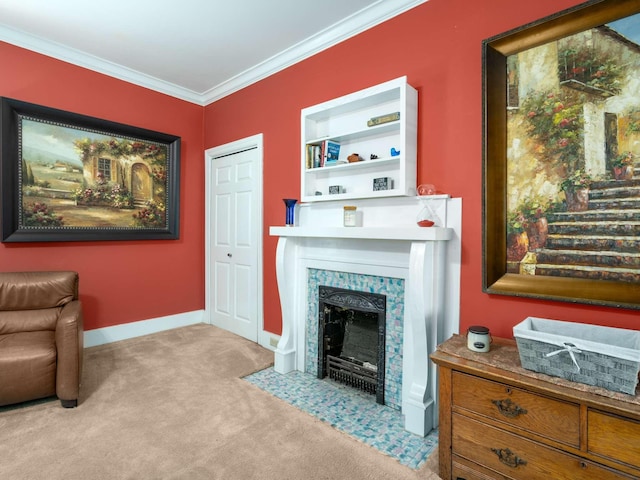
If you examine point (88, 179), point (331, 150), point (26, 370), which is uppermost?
point (331, 150)

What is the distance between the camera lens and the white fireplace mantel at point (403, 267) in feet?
6.75

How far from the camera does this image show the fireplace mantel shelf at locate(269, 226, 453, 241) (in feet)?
6.61

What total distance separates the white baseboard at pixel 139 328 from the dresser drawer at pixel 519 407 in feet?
10.9

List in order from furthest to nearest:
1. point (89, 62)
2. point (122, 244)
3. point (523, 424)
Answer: point (122, 244), point (89, 62), point (523, 424)

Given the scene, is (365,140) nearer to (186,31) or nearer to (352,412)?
(186,31)

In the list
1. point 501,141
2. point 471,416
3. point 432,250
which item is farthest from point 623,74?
point 471,416

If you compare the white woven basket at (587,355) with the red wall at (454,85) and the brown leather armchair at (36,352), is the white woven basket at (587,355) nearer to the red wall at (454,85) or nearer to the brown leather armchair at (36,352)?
the red wall at (454,85)

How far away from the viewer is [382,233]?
2.21 meters

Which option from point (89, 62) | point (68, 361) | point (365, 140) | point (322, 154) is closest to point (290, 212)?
point (322, 154)

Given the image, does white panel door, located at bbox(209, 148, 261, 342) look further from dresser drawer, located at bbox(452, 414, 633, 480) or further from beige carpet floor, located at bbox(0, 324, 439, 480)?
dresser drawer, located at bbox(452, 414, 633, 480)

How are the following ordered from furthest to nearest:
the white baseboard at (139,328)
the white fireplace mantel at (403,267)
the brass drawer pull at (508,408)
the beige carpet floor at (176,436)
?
the white baseboard at (139,328)
the white fireplace mantel at (403,267)
the beige carpet floor at (176,436)
the brass drawer pull at (508,408)

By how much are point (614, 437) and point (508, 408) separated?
0.35 m

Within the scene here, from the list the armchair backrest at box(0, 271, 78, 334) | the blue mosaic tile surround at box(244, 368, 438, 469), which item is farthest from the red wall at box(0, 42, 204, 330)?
the blue mosaic tile surround at box(244, 368, 438, 469)

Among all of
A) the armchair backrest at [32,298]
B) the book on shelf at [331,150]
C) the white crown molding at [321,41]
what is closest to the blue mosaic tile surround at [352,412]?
the armchair backrest at [32,298]
